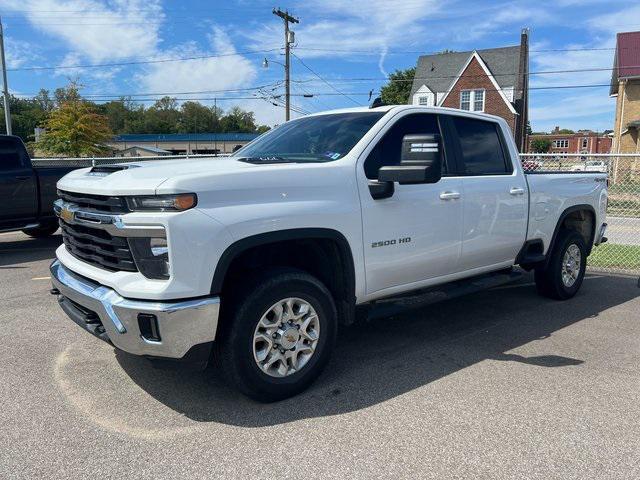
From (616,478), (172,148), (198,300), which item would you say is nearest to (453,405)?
(616,478)

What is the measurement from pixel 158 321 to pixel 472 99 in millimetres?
40081

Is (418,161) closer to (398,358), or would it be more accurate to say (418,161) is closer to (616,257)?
(398,358)

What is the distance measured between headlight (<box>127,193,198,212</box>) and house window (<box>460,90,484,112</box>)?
39.2 metres

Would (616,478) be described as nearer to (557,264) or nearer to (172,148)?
(557,264)

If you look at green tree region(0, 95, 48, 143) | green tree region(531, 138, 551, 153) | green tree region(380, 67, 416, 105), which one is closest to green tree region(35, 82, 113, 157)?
green tree region(380, 67, 416, 105)

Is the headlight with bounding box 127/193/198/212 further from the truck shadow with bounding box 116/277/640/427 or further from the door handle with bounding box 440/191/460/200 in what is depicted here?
the door handle with bounding box 440/191/460/200

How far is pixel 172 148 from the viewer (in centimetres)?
7644

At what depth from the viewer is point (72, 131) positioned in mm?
40750

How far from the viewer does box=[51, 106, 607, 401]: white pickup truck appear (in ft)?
10.4

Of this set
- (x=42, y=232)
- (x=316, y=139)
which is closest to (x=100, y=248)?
(x=316, y=139)

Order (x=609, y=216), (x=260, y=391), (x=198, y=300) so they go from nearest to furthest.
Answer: (x=198, y=300) < (x=260, y=391) < (x=609, y=216)

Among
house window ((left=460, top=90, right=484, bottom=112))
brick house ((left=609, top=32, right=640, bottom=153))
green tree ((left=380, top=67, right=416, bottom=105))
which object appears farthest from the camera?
green tree ((left=380, top=67, right=416, bottom=105))

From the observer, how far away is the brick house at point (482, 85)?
37628 mm

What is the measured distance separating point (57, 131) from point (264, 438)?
145ft
